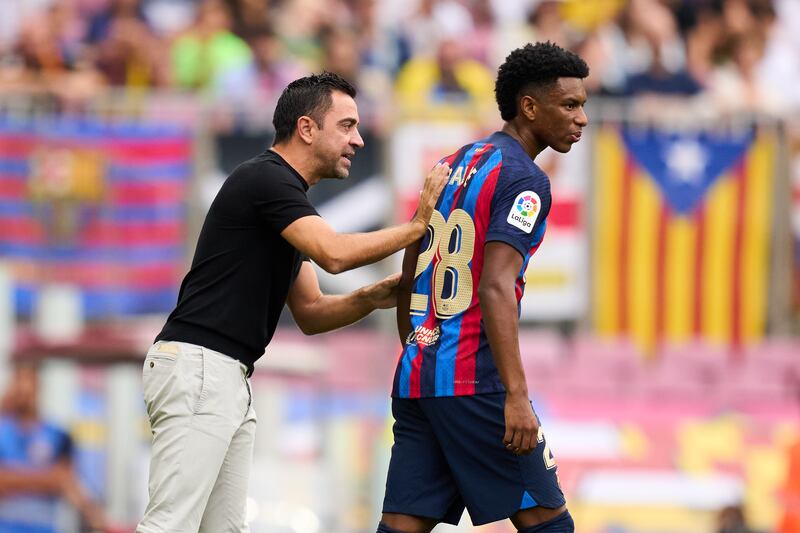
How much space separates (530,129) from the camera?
5.06 meters

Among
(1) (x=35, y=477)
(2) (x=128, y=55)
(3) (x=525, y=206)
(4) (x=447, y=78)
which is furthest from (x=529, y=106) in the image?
(2) (x=128, y=55)

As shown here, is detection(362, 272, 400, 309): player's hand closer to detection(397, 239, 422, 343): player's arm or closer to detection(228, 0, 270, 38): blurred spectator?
detection(397, 239, 422, 343): player's arm

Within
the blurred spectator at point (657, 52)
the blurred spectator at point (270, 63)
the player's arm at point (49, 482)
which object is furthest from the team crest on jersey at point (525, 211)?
the blurred spectator at point (657, 52)

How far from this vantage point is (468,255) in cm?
492

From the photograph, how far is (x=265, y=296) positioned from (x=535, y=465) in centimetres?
114

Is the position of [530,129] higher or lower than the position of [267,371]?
higher

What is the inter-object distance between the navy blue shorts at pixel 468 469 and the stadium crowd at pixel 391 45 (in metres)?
6.96

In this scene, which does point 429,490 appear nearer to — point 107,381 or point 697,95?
point 107,381

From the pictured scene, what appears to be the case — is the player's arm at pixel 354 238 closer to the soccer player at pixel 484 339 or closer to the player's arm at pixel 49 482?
the soccer player at pixel 484 339

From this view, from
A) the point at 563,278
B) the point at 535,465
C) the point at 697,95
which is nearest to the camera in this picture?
the point at 535,465

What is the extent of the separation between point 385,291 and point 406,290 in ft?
0.69

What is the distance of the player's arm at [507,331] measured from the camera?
15.4 feet

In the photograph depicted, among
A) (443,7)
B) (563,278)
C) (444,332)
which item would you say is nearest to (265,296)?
(444,332)

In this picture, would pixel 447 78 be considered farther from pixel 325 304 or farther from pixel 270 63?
pixel 325 304
